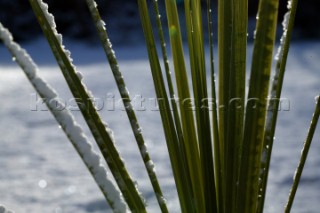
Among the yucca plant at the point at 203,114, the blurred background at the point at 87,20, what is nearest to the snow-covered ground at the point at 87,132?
the yucca plant at the point at 203,114

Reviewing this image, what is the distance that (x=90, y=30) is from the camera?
672 centimetres

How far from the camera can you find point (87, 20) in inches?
279

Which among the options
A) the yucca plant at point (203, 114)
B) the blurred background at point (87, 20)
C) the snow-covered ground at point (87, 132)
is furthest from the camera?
the blurred background at point (87, 20)

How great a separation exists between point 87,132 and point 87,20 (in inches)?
191

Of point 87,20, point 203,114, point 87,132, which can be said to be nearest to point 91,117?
point 203,114

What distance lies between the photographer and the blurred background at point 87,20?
6680mm

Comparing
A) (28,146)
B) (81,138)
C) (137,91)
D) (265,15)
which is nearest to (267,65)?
(265,15)

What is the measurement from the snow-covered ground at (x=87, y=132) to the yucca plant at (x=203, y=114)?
14.9 inches

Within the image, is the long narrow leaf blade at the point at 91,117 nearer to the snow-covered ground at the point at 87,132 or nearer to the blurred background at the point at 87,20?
the snow-covered ground at the point at 87,132

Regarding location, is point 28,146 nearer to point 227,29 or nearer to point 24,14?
point 227,29

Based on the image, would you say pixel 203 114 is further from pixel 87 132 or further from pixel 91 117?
pixel 87 132

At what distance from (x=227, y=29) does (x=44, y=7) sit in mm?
179

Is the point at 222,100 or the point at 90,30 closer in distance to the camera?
the point at 222,100

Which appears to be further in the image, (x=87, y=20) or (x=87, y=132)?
(x=87, y=20)
